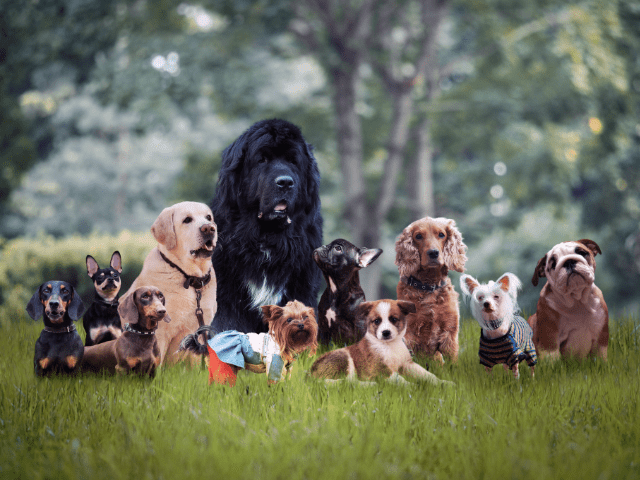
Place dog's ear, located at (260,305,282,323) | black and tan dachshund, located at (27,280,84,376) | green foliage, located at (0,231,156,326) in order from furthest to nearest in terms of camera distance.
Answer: green foliage, located at (0,231,156,326)
dog's ear, located at (260,305,282,323)
black and tan dachshund, located at (27,280,84,376)

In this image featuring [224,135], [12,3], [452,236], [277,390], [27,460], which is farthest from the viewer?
[224,135]

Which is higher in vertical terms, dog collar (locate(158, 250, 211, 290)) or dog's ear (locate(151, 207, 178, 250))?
dog's ear (locate(151, 207, 178, 250))

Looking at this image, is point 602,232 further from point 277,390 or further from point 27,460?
point 27,460

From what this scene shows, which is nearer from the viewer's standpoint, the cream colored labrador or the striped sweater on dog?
the striped sweater on dog

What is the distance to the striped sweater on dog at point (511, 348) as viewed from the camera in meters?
3.65

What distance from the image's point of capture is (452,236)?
158 inches

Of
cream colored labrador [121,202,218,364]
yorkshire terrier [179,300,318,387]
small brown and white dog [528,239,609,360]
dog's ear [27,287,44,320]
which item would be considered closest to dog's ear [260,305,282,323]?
yorkshire terrier [179,300,318,387]

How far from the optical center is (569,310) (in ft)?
13.0

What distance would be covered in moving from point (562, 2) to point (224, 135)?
31.2ft

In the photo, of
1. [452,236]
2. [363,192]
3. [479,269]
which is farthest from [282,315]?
[479,269]

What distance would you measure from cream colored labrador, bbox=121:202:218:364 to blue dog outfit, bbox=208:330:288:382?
42 cm

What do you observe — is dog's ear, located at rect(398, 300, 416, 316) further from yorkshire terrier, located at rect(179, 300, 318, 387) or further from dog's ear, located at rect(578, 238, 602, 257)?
dog's ear, located at rect(578, 238, 602, 257)

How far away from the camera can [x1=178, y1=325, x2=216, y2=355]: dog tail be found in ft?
12.3

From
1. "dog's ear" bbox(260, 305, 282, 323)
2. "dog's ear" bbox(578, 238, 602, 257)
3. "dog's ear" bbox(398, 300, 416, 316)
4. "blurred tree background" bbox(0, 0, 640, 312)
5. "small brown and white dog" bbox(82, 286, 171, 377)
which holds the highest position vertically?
"blurred tree background" bbox(0, 0, 640, 312)
